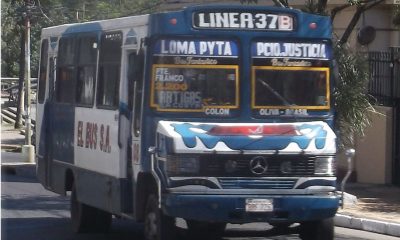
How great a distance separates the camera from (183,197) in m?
10.2

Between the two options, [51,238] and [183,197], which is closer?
[183,197]

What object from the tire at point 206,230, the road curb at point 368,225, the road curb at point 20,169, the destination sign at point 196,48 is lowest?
the road curb at point 20,169

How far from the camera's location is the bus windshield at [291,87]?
10844 mm

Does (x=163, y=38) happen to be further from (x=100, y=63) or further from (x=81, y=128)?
(x=81, y=128)

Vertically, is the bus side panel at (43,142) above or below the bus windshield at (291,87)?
below

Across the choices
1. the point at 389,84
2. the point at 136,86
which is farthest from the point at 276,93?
the point at 389,84

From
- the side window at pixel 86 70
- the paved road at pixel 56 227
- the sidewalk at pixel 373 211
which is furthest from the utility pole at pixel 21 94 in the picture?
the side window at pixel 86 70

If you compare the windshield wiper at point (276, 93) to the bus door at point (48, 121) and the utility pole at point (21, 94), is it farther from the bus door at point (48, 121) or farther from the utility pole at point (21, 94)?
the utility pole at point (21, 94)

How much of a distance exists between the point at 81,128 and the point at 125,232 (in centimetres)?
179

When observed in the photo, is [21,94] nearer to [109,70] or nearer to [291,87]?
[109,70]

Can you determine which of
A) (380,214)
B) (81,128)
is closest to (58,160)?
(81,128)

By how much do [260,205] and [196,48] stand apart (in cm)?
188

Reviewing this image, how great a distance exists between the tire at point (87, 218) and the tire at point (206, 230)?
1691 mm

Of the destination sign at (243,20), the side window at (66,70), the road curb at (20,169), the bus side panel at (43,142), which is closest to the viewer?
the destination sign at (243,20)
